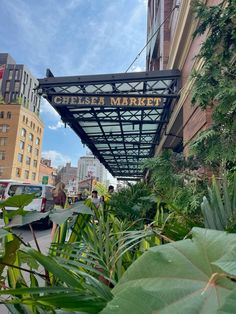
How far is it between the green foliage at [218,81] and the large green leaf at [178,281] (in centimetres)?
204

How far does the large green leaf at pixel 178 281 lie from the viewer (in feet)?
1.76

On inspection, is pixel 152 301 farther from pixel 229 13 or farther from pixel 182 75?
pixel 182 75

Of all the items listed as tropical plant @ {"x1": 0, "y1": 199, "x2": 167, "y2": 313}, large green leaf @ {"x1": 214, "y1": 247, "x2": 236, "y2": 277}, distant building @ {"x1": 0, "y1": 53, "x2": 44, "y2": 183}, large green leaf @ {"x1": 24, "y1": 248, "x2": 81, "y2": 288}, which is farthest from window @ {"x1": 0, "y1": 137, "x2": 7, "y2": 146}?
large green leaf @ {"x1": 214, "y1": 247, "x2": 236, "y2": 277}

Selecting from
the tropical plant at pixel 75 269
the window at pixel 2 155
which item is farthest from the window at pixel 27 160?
the tropical plant at pixel 75 269

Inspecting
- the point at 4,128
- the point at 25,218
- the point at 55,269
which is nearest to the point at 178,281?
the point at 55,269

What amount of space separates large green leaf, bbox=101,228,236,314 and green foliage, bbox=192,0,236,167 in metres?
2.04

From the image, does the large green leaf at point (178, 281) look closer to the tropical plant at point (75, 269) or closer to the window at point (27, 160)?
the tropical plant at point (75, 269)

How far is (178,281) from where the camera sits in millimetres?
619

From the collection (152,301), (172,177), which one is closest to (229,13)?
(172,177)

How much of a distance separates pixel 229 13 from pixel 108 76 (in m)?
4.35

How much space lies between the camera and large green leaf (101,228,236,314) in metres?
0.54

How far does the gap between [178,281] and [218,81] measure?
8.22 ft

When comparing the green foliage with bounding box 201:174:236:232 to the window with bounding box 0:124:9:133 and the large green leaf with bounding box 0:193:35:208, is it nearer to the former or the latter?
the large green leaf with bounding box 0:193:35:208

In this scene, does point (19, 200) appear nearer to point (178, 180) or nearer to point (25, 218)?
point (25, 218)
